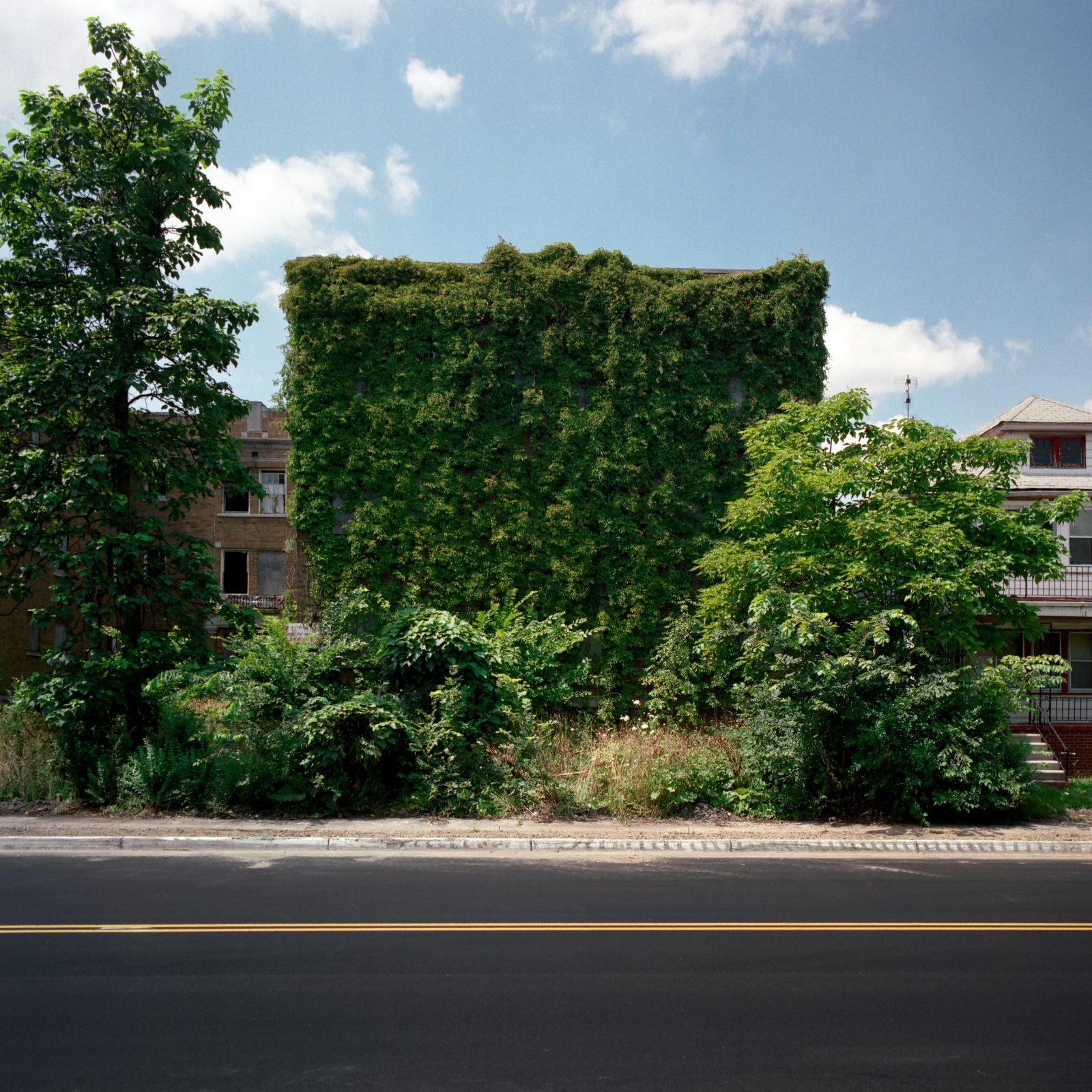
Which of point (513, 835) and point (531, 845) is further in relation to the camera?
point (513, 835)

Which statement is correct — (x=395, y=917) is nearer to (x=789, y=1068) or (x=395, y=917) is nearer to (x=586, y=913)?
(x=586, y=913)

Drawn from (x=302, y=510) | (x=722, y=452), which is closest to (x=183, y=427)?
(x=302, y=510)

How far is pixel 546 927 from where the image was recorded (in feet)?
24.3

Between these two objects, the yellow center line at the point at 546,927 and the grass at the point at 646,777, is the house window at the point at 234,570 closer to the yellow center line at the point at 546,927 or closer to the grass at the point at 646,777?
the grass at the point at 646,777

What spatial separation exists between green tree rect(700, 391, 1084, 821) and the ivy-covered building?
6190mm

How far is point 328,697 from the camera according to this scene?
40.2 ft

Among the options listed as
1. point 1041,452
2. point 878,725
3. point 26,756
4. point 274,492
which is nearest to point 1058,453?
point 1041,452

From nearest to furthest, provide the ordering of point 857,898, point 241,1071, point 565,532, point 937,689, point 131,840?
point 241,1071
point 857,898
point 131,840
point 937,689
point 565,532

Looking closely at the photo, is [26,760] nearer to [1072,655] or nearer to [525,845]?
[525,845]

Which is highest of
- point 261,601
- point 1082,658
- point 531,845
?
point 261,601

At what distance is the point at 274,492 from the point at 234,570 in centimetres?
345

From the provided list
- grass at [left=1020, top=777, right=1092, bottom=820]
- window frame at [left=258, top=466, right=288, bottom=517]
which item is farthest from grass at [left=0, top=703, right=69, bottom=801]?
window frame at [left=258, top=466, right=288, bottom=517]

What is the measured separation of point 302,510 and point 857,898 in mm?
16031

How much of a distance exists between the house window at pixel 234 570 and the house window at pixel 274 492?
1.93 meters
